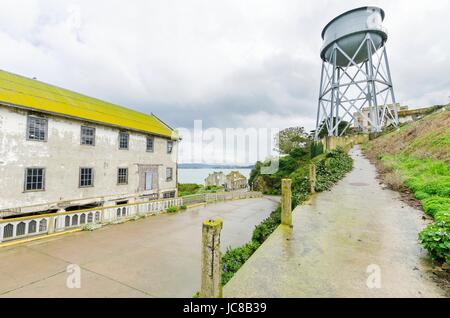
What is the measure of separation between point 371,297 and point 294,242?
1.75m

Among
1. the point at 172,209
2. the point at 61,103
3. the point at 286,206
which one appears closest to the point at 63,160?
the point at 61,103

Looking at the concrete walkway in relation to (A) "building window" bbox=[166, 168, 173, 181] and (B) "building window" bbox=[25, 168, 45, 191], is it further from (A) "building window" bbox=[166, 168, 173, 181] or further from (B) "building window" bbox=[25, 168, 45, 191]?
(A) "building window" bbox=[166, 168, 173, 181]

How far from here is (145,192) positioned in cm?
1681

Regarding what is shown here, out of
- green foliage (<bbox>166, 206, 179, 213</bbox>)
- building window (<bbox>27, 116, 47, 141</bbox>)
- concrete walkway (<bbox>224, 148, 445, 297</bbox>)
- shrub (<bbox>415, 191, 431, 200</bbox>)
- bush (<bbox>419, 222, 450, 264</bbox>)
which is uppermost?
building window (<bbox>27, 116, 47, 141</bbox>)

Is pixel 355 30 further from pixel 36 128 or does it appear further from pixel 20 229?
pixel 20 229

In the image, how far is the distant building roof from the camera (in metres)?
10.7

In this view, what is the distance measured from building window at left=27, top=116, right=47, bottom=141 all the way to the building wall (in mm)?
178

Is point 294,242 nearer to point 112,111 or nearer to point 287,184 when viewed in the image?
point 287,184

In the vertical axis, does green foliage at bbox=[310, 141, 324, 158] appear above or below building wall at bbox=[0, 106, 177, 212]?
above

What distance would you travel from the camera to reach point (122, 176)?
15.2 m

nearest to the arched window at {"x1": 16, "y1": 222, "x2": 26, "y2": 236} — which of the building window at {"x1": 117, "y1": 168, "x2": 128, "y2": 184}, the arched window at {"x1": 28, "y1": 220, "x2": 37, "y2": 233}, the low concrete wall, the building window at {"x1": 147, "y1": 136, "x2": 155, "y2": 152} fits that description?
the arched window at {"x1": 28, "y1": 220, "x2": 37, "y2": 233}

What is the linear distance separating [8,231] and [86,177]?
5.96m
